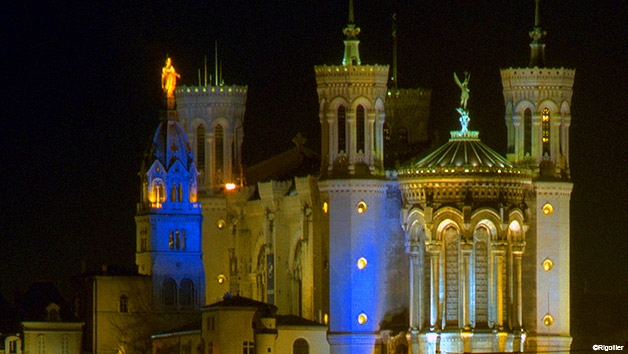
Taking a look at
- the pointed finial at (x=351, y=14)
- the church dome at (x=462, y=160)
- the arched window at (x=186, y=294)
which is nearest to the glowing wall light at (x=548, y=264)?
the church dome at (x=462, y=160)

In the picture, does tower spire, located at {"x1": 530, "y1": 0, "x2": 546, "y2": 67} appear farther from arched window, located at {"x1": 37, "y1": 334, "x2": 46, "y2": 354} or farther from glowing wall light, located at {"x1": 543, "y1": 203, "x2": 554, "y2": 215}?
arched window, located at {"x1": 37, "y1": 334, "x2": 46, "y2": 354}

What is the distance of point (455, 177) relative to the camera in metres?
135

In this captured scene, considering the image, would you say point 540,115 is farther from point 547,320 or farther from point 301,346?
point 301,346

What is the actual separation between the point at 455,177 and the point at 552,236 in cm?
702

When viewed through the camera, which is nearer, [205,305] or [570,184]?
[570,184]

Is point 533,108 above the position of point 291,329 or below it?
above

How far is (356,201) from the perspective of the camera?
137750 millimetres

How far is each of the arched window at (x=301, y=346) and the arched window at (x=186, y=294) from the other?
16.2 m

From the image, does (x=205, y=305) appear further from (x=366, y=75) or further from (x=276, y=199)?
(x=366, y=75)

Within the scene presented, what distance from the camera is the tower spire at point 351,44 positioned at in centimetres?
13912

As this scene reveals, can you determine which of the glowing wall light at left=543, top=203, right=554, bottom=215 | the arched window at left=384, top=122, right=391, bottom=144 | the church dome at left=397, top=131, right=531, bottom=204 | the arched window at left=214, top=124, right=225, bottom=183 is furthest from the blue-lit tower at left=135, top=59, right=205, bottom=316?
the glowing wall light at left=543, top=203, right=554, bottom=215

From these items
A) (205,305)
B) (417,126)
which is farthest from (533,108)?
(205,305)

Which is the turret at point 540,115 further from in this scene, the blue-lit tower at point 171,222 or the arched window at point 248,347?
the blue-lit tower at point 171,222

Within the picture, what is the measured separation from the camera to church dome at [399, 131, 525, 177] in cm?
13512
